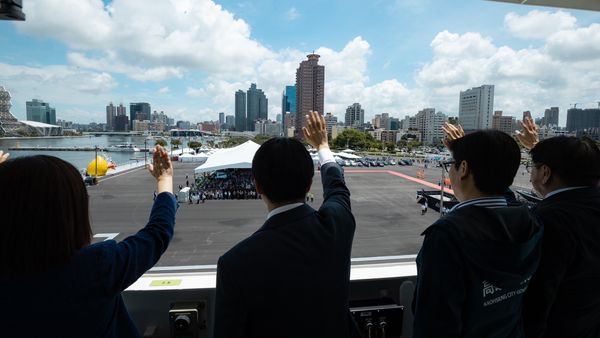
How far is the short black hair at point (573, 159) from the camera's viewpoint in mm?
1021

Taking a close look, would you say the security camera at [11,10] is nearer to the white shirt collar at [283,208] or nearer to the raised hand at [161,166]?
the raised hand at [161,166]

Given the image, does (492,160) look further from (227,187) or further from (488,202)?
(227,187)

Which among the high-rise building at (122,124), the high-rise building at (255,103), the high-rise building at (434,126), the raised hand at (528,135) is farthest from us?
the high-rise building at (122,124)

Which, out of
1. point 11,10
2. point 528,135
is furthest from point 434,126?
point 11,10

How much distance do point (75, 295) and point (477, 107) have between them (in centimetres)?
258

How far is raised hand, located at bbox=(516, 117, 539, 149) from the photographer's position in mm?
1416

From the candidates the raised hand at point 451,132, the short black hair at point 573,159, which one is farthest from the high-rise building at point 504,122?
the short black hair at point 573,159

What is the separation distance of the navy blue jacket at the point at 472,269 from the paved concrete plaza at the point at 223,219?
2.70 meters

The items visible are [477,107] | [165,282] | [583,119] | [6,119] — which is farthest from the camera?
[477,107]

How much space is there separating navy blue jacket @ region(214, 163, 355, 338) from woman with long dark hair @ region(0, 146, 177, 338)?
219 mm

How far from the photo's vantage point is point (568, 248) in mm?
901

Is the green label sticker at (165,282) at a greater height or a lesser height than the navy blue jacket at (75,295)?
lesser

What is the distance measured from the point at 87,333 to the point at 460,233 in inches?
30.4

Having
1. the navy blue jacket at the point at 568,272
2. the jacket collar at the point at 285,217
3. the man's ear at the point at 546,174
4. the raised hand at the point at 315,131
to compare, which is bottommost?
the navy blue jacket at the point at 568,272
